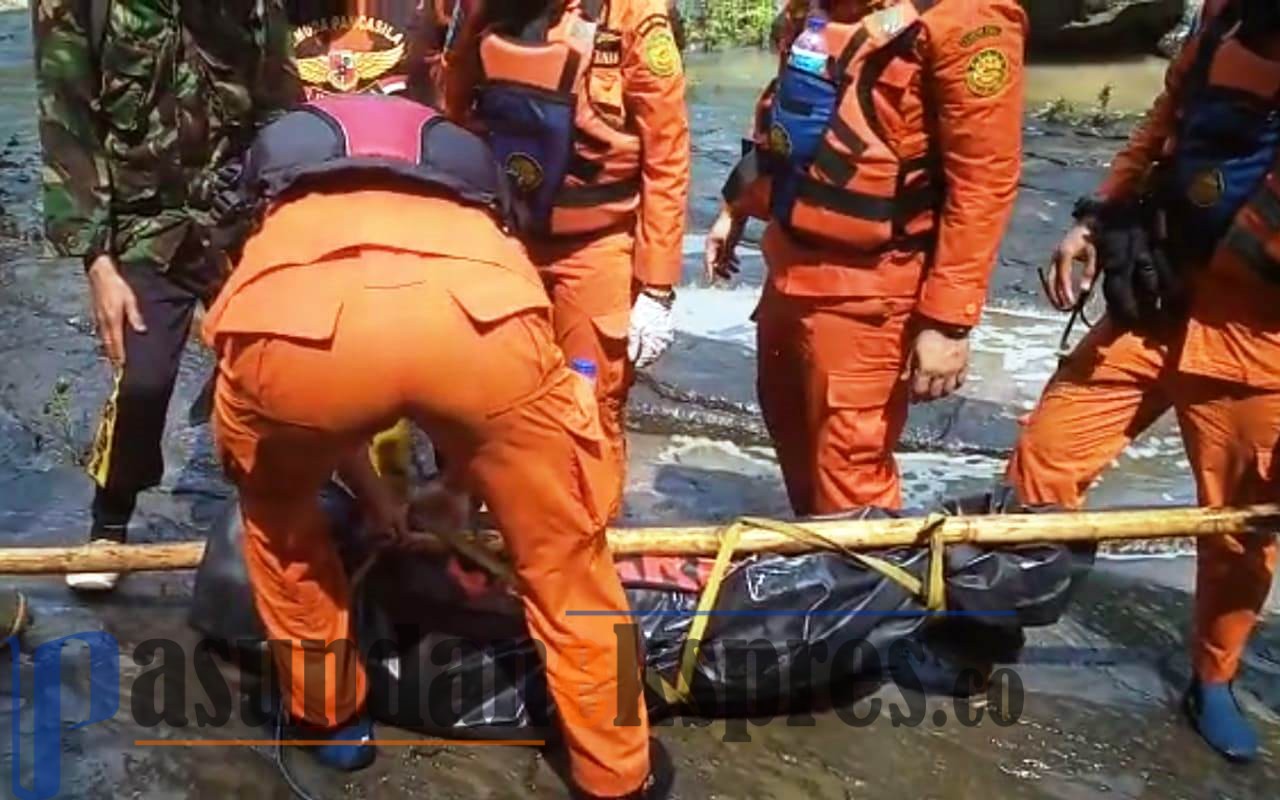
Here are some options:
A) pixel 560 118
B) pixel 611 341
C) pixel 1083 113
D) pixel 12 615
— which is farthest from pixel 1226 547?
pixel 1083 113

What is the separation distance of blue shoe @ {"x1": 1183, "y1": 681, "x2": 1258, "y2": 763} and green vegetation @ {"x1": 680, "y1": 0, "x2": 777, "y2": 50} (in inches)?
456

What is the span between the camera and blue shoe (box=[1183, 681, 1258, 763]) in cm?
363

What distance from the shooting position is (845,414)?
4035mm

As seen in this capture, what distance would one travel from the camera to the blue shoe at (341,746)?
342cm

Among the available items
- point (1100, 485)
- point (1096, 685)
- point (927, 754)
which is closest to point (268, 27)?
point (927, 754)

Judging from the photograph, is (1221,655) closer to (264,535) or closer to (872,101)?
(872,101)

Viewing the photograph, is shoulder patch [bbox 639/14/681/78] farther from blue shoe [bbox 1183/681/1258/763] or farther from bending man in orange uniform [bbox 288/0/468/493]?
blue shoe [bbox 1183/681/1258/763]

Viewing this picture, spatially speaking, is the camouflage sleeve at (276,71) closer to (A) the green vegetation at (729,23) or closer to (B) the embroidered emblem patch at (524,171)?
(B) the embroidered emblem patch at (524,171)

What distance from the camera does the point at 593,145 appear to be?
405 cm

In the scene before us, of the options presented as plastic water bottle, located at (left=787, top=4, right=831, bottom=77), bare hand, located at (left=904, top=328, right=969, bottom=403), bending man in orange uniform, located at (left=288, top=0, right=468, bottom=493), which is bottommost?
bare hand, located at (left=904, top=328, right=969, bottom=403)

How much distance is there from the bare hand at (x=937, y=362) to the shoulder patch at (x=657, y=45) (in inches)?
38.5

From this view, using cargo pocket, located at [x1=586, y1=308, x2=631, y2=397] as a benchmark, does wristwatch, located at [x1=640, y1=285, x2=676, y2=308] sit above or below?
above

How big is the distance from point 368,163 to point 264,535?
2.80 feet

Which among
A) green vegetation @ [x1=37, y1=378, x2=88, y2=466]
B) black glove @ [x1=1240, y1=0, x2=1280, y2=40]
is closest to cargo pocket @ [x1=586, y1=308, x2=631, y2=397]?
black glove @ [x1=1240, y1=0, x2=1280, y2=40]
